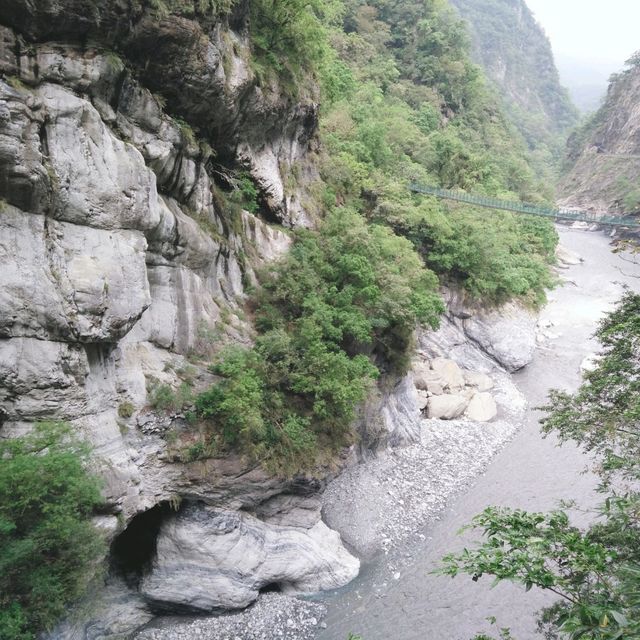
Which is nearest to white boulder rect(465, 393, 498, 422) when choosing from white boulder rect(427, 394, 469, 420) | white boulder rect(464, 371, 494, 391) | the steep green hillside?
Answer: white boulder rect(427, 394, 469, 420)

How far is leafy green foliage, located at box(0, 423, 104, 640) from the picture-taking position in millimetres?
6652

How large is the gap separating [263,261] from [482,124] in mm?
36667

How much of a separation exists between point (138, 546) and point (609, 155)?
70.9m

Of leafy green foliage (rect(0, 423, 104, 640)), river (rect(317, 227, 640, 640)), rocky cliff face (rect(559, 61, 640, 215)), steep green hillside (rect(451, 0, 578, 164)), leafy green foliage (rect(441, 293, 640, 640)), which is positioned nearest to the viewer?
leafy green foliage (rect(441, 293, 640, 640))

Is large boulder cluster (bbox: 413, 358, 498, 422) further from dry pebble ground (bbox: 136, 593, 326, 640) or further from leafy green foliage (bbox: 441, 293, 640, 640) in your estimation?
leafy green foliage (bbox: 441, 293, 640, 640)

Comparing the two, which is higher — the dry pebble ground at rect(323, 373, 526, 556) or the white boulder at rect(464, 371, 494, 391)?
the white boulder at rect(464, 371, 494, 391)

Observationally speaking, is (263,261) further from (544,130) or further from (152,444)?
(544,130)

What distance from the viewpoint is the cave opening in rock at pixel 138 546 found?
1031cm

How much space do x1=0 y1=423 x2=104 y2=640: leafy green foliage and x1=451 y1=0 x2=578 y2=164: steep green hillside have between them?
300 feet

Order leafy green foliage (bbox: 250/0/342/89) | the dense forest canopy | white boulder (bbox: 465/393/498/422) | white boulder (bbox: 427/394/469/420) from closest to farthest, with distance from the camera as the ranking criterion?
the dense forest canopy, leafy green foliage (bbox: 250/0/342/89), white boulder (bbox: 427/394/469/420), white boulder (bbox: 465/393/498/422)

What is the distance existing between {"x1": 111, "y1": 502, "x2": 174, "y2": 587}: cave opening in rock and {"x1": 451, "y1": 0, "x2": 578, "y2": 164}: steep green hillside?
8939 cm

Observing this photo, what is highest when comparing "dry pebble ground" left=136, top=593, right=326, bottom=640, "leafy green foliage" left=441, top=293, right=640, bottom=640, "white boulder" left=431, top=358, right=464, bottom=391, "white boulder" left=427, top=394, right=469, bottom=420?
"leafy green foliage" left=441, top=293, right=640, bottom=640

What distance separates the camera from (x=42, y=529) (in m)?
6.84

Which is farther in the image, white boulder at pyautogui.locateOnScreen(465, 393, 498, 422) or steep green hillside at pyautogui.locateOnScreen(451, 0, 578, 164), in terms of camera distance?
steep green hillside at pyautogui.locateOnScreen(451, 0, 578, 164)
